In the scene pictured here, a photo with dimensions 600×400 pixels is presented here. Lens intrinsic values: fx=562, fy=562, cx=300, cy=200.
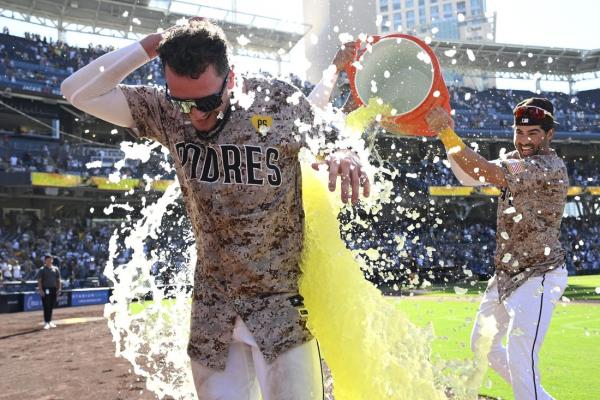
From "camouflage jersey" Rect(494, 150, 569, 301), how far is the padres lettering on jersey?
6.65 feet

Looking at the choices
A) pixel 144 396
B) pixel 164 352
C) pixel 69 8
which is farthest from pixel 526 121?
pixel 69 8

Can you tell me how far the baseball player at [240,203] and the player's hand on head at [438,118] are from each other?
1.23 m

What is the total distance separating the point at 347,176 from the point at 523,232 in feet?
6.99

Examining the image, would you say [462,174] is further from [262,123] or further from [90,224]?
[90,224]

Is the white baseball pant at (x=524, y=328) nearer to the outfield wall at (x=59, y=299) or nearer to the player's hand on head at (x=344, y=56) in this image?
the player's hand on head at (x=344, y=56)

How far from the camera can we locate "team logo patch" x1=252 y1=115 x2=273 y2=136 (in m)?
2.31

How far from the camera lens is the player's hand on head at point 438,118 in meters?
3.38

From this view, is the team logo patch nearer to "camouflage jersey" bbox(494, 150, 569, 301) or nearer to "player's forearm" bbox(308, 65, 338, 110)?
"player's forearm" bbox(308, 65, 338, 110)

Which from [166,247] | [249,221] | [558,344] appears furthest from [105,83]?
[166,247]

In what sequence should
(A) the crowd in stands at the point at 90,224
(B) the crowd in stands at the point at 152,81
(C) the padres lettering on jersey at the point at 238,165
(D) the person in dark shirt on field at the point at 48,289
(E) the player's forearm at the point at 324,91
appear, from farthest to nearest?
(B) the crowd in stands at the point at 152,81, (A) the crowd in stands at the point at 90,224, (D) the person in dark shirt on field at the point at 48,289, (E) the player's forearm at the point at 324,91, (C) the padres lettering on jersey at the point at 238,165

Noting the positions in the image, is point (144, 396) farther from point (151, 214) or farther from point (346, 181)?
point (346, 181)

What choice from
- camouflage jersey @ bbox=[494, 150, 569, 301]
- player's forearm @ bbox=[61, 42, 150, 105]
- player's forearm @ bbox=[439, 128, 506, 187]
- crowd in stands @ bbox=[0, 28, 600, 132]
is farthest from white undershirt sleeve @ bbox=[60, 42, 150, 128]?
crowd in stands @ bbox=[0, 28, 600, 132]

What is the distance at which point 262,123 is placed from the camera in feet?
7.58

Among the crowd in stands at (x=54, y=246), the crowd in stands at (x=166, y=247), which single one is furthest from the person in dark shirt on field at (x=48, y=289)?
the crowd in stands at (x=54, y=246)
